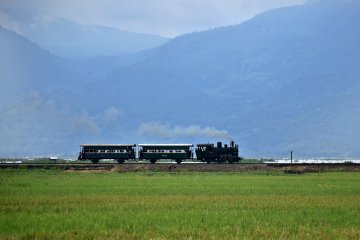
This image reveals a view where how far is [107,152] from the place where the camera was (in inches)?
3674

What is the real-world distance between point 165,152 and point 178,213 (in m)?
61.8

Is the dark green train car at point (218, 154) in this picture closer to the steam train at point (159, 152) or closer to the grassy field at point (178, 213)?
the steam train at point (159, 152)

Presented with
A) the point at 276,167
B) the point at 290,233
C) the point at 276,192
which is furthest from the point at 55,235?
the point at 276,167

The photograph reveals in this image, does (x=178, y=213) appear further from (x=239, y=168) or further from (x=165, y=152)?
(x=165, y=152)

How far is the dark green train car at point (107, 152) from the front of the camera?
93.3 m

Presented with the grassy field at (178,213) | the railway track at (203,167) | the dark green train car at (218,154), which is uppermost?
the dark green train car at (218,154)

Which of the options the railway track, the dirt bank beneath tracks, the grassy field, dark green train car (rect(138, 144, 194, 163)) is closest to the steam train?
dark green train car (rect(138, 144, 194, 163))

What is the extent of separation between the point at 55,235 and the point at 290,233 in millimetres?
8773

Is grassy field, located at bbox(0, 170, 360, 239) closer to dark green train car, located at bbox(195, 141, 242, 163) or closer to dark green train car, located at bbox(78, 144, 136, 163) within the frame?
dark green train car, located at bbox(78, 144, 136, 163)

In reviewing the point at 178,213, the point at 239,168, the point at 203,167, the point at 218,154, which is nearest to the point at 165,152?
the point at 218,154

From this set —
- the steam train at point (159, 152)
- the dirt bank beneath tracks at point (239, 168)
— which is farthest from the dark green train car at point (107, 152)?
the dirt bank beneath tracks at point (239, 168)

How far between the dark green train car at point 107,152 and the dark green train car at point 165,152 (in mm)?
2136

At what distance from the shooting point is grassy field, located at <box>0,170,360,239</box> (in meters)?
24.7

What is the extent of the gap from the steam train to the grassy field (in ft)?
150
